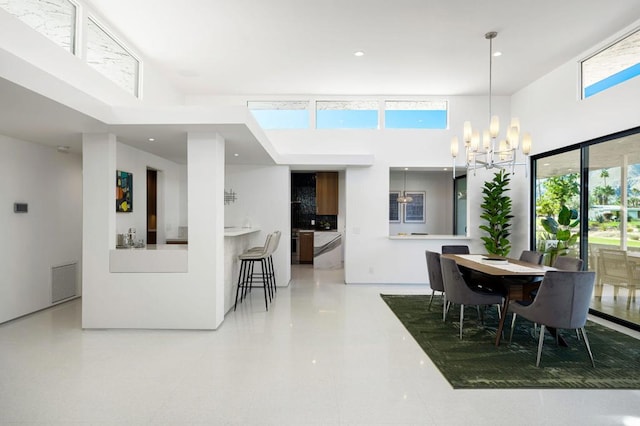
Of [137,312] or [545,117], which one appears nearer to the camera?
[137,312]

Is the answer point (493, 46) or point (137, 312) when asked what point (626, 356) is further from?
point (137, 312)

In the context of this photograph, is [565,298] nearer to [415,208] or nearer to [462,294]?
[462,294]

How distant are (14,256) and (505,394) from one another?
553cm

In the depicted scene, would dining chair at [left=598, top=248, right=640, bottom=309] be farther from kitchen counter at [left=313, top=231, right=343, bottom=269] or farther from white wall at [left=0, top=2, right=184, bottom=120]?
white wall at [left=0, top=2, right=184, bottom=120]

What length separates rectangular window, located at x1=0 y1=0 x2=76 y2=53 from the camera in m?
3.24

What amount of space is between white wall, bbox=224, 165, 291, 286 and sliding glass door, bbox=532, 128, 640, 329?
445 cm

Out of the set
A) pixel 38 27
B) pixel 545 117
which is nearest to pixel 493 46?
pixel 545 117

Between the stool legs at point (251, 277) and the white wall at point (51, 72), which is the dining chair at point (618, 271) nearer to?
the stool legs at point (251, 277)

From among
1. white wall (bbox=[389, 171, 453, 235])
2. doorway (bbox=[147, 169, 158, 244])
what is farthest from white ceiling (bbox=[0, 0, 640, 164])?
white wall (bbox=[389, 171, 453, 235])

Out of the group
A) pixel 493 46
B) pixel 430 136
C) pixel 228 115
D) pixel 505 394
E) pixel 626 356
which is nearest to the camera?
pixel 505 394

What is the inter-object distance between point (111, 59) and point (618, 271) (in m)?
6.94

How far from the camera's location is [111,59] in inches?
177

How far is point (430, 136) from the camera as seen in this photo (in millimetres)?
6875

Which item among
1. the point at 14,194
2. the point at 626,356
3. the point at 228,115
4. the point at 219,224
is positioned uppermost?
the point at 228,115
